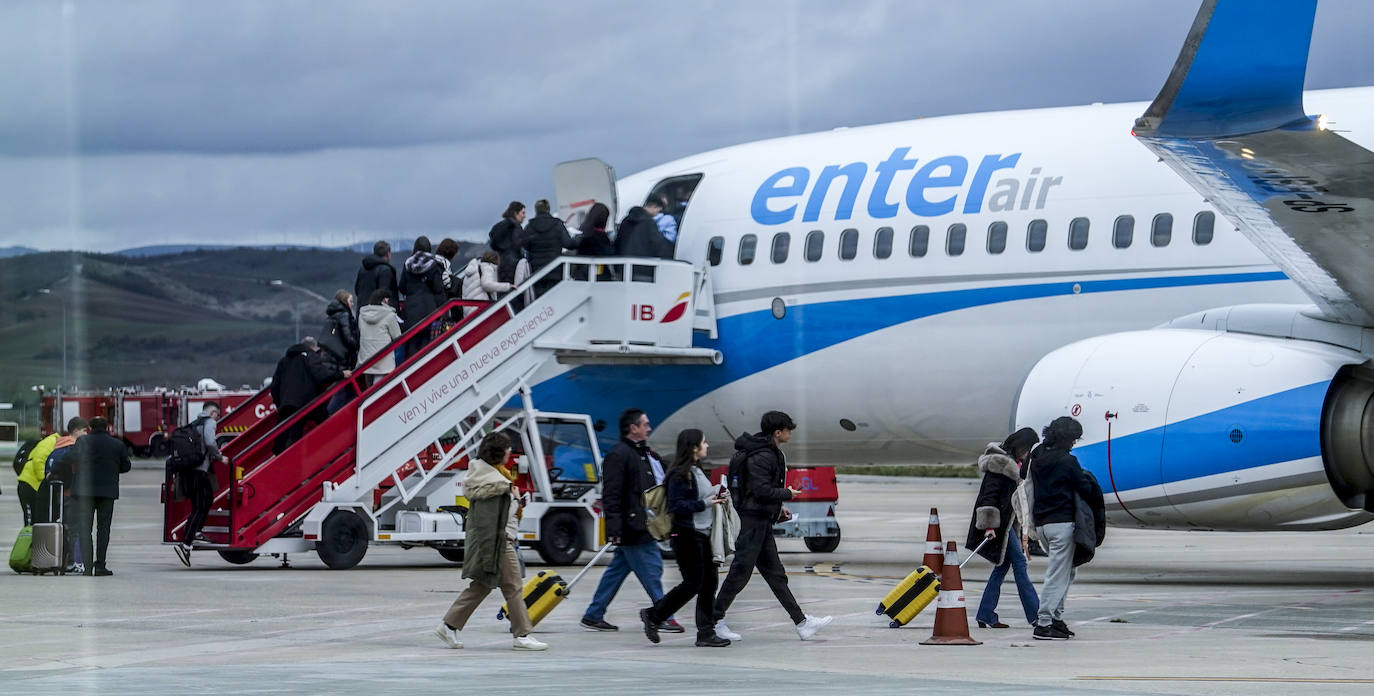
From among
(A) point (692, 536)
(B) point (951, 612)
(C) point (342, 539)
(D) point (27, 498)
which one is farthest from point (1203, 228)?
(D) point (27, 498)

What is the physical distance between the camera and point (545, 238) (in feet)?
67.0

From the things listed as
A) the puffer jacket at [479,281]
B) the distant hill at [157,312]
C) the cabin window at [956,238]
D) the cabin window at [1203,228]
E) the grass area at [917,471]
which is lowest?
the grass area at [917,471]

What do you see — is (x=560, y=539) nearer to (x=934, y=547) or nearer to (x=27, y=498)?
(x=27, y=498)

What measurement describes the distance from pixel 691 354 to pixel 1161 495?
6.29m

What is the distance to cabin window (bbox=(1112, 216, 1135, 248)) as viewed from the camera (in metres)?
17.6

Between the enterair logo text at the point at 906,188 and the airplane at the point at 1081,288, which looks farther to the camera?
the enterair logo text at the point at 906,188

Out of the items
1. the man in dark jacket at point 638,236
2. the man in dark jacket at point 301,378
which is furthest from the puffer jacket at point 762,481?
the man in dark jacket at point 301,378

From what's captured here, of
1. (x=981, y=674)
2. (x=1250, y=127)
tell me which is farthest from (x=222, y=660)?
(x=1250, y=127)

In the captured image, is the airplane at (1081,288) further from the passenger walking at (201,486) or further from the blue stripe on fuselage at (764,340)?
the passenger walking at (201,486)

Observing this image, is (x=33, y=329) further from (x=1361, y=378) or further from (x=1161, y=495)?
(x=1361, y=378)

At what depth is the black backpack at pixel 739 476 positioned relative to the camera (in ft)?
42.3

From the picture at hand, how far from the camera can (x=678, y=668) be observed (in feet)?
37.2

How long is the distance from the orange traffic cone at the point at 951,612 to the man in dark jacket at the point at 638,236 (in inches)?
334

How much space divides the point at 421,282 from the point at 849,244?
4.90m
